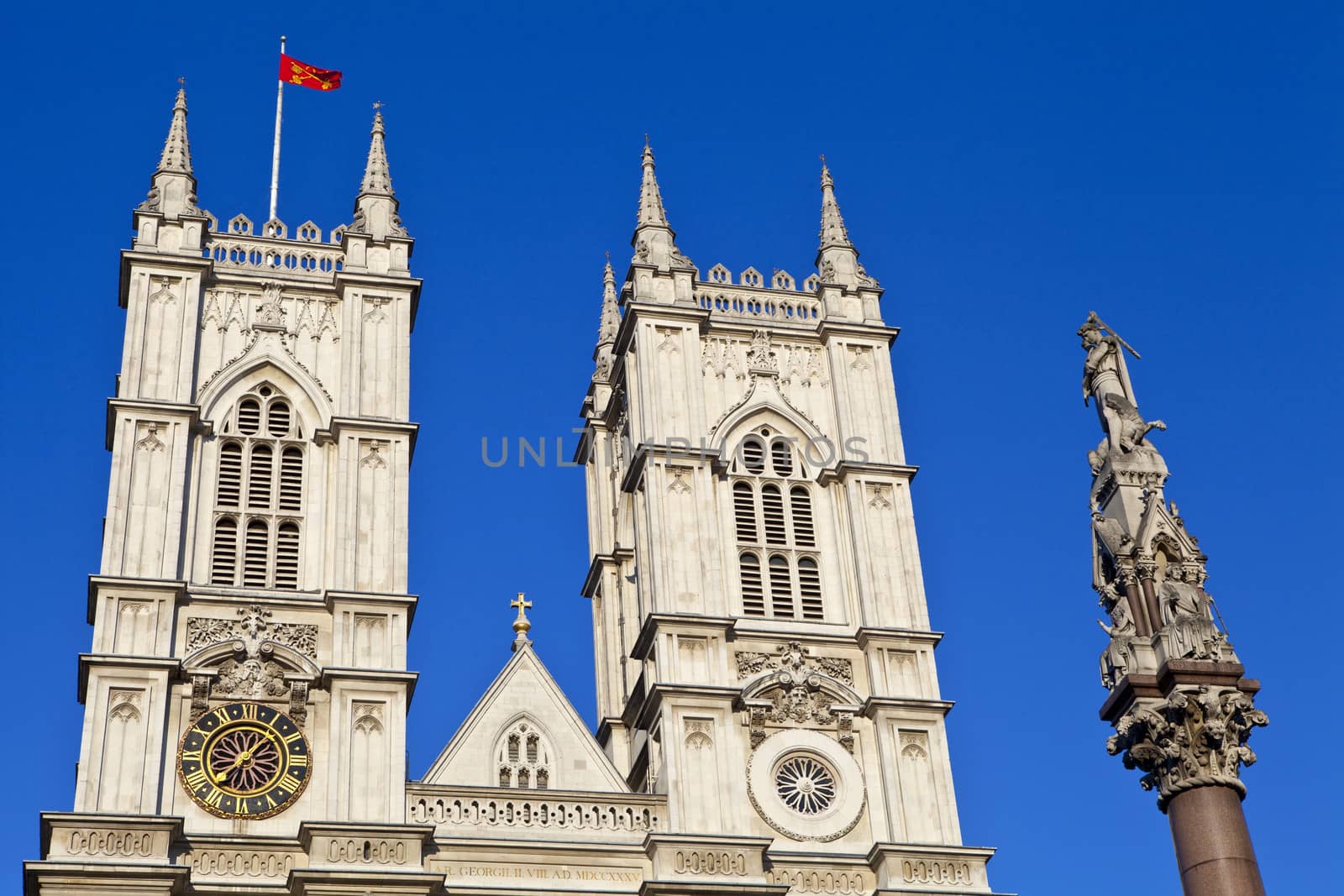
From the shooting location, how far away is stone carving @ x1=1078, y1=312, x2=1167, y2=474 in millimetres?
18406

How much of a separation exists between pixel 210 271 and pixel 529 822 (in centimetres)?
1308

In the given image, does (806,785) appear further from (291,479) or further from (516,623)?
(291,479)

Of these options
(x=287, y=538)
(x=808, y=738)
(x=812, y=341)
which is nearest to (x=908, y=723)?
(x=808, y=738)

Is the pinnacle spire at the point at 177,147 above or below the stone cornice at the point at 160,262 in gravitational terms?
above

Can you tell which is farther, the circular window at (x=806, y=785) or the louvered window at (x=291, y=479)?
the louvered window at (x=291, y=479)

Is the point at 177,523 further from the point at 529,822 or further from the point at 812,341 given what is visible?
the point at 812,341

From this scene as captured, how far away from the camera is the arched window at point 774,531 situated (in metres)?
35.8

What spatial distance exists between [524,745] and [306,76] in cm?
1821

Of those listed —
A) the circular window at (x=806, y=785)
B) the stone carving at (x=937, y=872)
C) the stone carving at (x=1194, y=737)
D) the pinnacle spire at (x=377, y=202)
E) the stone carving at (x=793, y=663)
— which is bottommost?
the stone carving at (x=1194, y=737)

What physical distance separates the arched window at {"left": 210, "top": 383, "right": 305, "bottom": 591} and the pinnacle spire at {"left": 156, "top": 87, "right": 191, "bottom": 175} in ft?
18.5

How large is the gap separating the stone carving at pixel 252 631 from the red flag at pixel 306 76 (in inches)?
613

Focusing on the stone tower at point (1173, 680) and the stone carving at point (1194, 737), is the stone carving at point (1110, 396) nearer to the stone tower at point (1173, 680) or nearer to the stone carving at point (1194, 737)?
the stone tower at point (1173, 680)

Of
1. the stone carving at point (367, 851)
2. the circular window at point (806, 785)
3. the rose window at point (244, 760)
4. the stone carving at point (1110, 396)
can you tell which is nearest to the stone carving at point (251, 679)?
the rose window at point (244, 760)

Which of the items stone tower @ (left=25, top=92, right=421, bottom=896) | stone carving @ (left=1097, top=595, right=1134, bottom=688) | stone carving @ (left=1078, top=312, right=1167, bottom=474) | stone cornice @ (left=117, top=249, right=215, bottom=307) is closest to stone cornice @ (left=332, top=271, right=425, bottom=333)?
stone tower @ (left=25, top=92, right=421, bottom=896)
